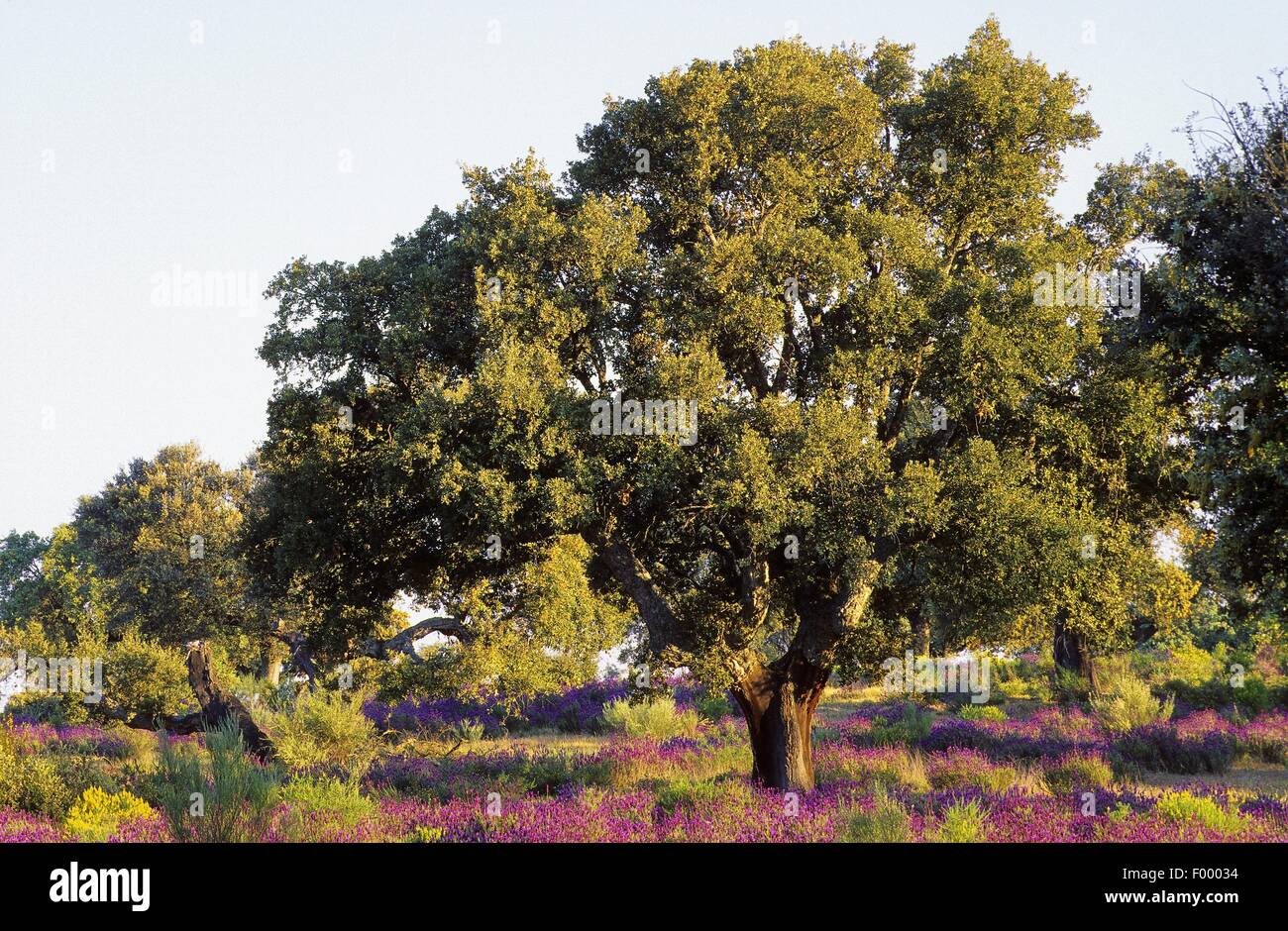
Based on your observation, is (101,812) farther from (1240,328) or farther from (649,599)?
(1240,328)

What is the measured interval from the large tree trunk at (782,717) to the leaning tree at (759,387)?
6 centimetres

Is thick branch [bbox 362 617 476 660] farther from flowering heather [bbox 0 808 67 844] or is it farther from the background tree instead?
the background tree

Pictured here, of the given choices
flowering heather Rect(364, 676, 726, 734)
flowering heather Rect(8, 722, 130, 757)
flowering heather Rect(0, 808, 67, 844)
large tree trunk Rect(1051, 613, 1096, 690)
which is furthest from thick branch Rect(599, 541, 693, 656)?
large tree trunk Rect(1051, 613, 1096, 690)

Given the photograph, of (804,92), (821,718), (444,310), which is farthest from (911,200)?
(821,718)

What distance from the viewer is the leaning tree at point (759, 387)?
51.9 feet

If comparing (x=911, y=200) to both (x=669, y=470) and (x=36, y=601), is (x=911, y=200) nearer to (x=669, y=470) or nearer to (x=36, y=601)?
(x=669, y=470)

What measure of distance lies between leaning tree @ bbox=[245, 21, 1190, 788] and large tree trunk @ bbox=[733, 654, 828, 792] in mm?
59

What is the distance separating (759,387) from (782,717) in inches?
247

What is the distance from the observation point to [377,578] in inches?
797

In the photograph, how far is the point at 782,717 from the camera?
1936 centimetres

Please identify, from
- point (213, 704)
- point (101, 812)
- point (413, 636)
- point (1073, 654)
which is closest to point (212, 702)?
point (213, 704)

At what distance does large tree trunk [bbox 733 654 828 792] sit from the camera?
1919cm
